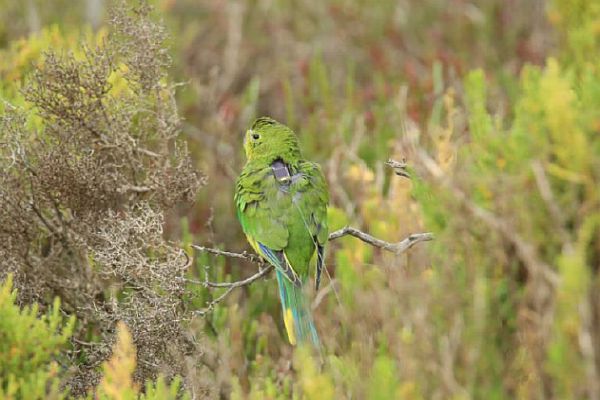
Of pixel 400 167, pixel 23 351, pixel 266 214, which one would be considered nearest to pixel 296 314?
pixel 266 214

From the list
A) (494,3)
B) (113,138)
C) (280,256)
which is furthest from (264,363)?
(494,3)

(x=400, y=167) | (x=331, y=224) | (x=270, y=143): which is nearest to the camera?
(x=400, y=167)

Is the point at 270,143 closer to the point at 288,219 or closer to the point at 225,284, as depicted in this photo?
the point at 288,219

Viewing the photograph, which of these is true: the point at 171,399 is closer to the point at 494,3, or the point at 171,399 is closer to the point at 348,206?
the point at 348,206

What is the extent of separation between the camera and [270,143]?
4.86m

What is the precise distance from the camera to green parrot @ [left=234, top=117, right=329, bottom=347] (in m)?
4.32

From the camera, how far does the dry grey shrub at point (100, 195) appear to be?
4.10 meters

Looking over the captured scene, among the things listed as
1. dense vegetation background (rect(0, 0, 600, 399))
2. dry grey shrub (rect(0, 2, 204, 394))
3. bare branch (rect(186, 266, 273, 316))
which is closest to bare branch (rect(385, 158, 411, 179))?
dense vegetation background (rect(0, 0, 600, 399))

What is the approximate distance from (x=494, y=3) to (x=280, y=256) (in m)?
5.86

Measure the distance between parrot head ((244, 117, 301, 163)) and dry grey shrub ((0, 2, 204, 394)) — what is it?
38 centimetres

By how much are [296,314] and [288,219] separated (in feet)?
1.56

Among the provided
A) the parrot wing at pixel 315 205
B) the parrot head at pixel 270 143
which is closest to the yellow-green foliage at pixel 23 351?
the parrot wing at pixel 315 205

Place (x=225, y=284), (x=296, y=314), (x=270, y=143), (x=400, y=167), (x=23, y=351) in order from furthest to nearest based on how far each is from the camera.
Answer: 1. (x=270, y=143)
2. (x=296, y=314)
3. (x=225, y=284)
4. (x=400, y=167)
5. (x=23, y=351)

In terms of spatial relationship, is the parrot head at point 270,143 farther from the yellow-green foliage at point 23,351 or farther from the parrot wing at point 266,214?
the yellow-green foliage at point 23,351
